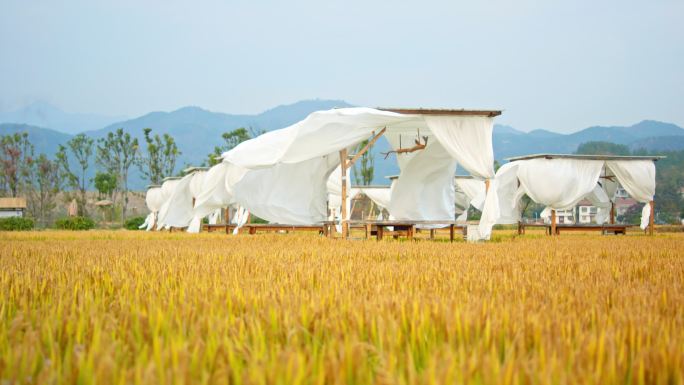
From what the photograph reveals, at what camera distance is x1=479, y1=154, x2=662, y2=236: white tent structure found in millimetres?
Answer: 18453

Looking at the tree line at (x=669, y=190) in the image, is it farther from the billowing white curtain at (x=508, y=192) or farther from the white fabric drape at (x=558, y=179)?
the billowing white curtain at (x=508, y=192)

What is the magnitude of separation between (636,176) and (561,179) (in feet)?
9.42

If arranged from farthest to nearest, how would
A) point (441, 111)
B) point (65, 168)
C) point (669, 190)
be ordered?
point (669, 190) → point (65, 168) → point (441, 111)

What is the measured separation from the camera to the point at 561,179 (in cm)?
1833

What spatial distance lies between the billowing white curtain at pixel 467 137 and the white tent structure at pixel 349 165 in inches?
0.8

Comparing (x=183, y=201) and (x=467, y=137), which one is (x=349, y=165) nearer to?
(x=467, y=137)

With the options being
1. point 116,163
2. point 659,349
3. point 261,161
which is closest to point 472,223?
point 261,161

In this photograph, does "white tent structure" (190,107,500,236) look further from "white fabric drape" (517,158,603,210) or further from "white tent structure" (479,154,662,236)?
"white fabric drape" (517,158,603,210)

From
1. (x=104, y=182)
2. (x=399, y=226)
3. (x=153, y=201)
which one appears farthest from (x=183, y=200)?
(x=104, y=182)

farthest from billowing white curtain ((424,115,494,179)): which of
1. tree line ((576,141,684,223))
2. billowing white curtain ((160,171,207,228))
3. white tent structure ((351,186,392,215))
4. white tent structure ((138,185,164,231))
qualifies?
tree line ((576,141,684,223))

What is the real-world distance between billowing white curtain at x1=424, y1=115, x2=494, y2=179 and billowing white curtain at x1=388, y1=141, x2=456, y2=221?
2.42 m

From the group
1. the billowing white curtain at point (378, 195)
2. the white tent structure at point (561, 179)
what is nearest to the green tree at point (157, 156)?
the billowing white curtain at point (378, 195)

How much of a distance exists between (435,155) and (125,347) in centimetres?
1390

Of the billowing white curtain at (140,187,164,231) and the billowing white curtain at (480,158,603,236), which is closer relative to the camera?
the billowing white curtain at (480,158,603,236)
